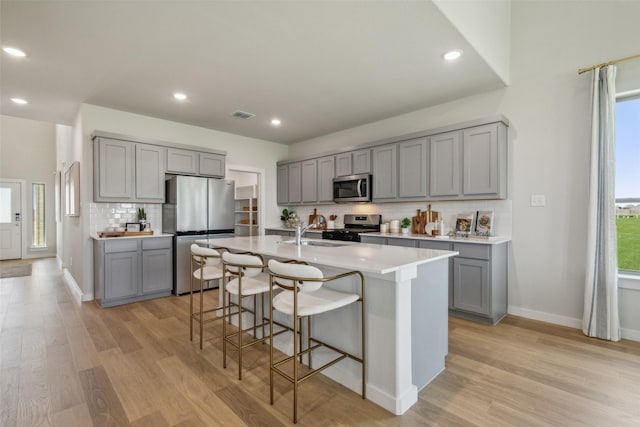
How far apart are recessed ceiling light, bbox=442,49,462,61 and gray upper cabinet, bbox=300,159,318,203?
2952 millimetres

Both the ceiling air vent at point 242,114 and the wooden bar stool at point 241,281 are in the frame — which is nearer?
the wooden bar stool at point 241,281

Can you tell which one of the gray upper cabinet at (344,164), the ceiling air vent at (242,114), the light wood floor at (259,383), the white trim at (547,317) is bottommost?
the light wood floor at (259,383)

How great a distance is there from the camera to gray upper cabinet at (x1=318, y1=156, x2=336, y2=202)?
5227mm

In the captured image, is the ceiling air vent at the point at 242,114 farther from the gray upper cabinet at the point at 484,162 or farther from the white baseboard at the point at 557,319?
the white baseboard at the point at 557,319

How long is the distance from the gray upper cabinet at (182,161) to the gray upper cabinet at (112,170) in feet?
1.66

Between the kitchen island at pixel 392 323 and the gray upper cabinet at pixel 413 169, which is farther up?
the gray upper cabinet at pixel 413 169

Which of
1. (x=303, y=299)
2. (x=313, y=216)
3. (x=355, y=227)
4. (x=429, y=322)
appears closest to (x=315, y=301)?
(x=303, y=299)

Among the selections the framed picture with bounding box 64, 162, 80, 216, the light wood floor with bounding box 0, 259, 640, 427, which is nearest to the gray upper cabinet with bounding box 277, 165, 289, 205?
the framed picture with bounding box 64, 162, 80, 216

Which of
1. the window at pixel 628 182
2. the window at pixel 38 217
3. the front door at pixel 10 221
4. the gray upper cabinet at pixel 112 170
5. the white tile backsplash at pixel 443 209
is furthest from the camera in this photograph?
the window at pixel 38 217

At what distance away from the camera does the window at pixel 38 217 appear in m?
7.80

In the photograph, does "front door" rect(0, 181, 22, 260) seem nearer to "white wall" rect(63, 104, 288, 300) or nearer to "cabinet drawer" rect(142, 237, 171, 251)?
"white wall" rect(63, 104, 288, 300)

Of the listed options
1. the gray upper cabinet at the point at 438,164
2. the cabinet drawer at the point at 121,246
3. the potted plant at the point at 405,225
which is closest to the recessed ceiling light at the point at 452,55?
the gray upper cabinet at the point at 438,164

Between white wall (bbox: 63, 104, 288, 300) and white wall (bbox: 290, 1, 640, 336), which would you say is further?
white wall (bbox: 63, 104, 288, 300)

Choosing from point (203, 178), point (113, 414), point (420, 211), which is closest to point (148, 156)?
point (203, 178)
